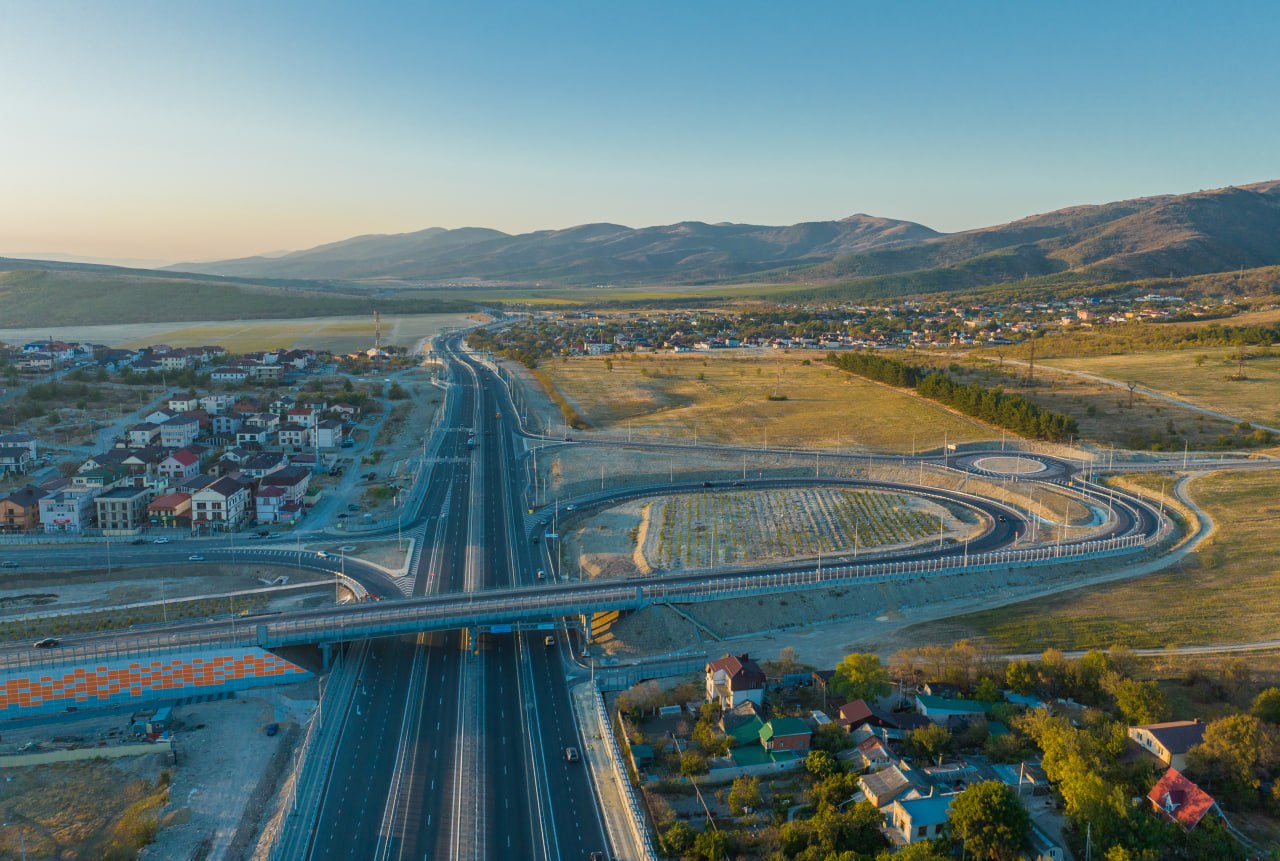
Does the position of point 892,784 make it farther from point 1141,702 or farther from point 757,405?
point 757,405

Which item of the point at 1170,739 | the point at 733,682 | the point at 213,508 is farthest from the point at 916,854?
the point at 213,508

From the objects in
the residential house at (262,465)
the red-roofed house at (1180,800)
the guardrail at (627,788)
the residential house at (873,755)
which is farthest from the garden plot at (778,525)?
the residential house at (262,465)

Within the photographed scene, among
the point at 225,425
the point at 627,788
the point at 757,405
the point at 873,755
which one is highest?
the point at 225,425

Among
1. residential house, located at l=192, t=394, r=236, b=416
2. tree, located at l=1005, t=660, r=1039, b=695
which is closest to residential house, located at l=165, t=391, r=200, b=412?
residential house, located at l=192, t=394, r=236, b=416

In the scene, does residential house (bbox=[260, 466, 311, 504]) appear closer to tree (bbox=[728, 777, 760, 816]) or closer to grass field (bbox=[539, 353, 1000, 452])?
grass field (bbox=[539, 353, 1000, 452])

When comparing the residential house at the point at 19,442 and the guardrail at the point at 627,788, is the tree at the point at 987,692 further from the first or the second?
the residential house at the point at 19,442

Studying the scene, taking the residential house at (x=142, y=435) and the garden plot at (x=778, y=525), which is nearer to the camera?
the garden plot at (x=778, y=525)
